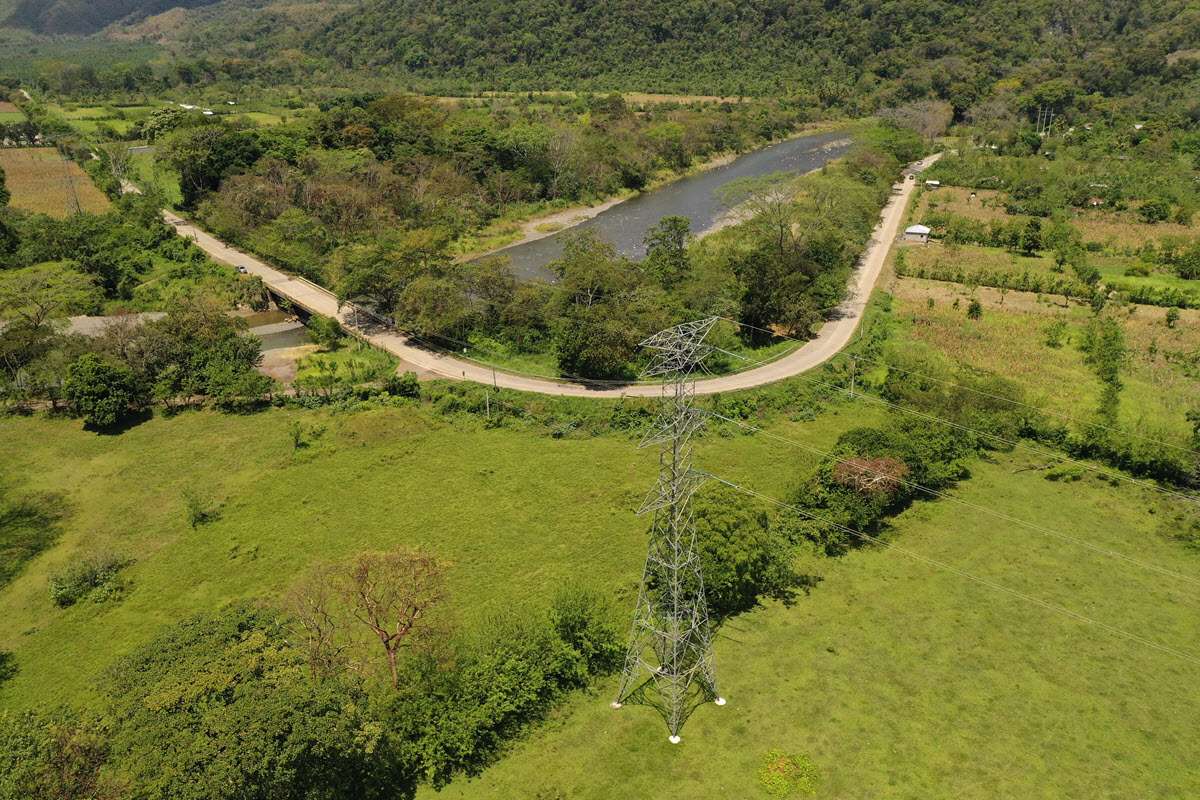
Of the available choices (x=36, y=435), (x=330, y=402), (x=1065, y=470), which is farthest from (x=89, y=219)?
(x=1065, y=470)

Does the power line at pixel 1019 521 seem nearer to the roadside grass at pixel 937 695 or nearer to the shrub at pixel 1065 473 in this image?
the roadside grass at pixel 937 695

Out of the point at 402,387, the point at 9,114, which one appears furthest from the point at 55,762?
the point at 9,114

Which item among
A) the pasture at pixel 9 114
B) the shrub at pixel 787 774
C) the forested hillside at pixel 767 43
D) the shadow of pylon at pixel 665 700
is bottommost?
the shrub at pixel 787 774

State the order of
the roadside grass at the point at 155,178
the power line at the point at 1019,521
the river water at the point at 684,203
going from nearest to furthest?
the power line at the point at 1019,521, the river water at the point at 684,203, the roadside grass at the point at 155,178

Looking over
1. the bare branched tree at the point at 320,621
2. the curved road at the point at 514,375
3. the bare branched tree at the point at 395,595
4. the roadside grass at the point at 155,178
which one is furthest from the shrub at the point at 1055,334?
the roadside grass at the point at 155,178

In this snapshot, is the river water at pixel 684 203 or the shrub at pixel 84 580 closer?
the shrub at pixel 84 580

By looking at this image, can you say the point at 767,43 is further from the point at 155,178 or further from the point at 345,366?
the point at 345,366
